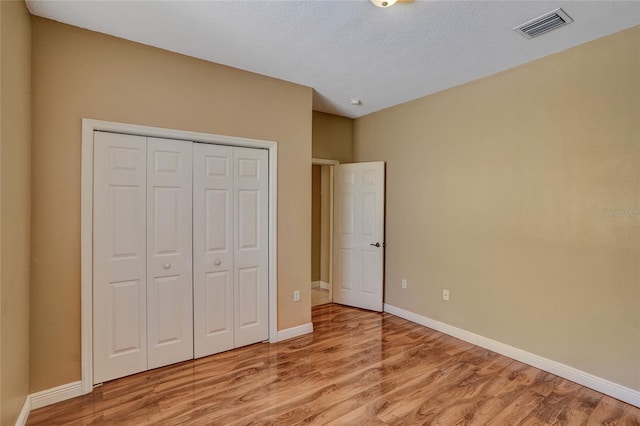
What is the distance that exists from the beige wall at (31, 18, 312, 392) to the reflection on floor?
9.06ft

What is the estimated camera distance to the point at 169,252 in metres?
2.79

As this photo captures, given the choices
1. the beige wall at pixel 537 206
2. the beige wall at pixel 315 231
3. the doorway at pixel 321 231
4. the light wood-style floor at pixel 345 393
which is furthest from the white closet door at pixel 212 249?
A: the beige wall at pixel 315 231

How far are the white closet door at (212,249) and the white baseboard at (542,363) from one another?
232 cm

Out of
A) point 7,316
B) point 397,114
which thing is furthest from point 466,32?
point 7,316

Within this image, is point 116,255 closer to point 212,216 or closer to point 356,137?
point 212,216

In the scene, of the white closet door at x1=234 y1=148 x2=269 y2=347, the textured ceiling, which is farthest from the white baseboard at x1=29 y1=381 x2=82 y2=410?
the textured ceiling

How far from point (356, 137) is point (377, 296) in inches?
92.4

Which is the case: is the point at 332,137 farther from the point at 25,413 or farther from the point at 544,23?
the point at 25,413

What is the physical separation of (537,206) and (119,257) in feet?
11.9

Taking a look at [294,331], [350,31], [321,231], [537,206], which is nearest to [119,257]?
[294,331]

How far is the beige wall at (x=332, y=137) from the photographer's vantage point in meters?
4.50

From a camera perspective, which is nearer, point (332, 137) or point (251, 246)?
point (251, 246)

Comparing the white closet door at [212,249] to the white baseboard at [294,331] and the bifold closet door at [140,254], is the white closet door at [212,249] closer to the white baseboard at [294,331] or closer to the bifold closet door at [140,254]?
the bifold closet door at [140,254]

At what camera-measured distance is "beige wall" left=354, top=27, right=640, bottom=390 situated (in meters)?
2.40
